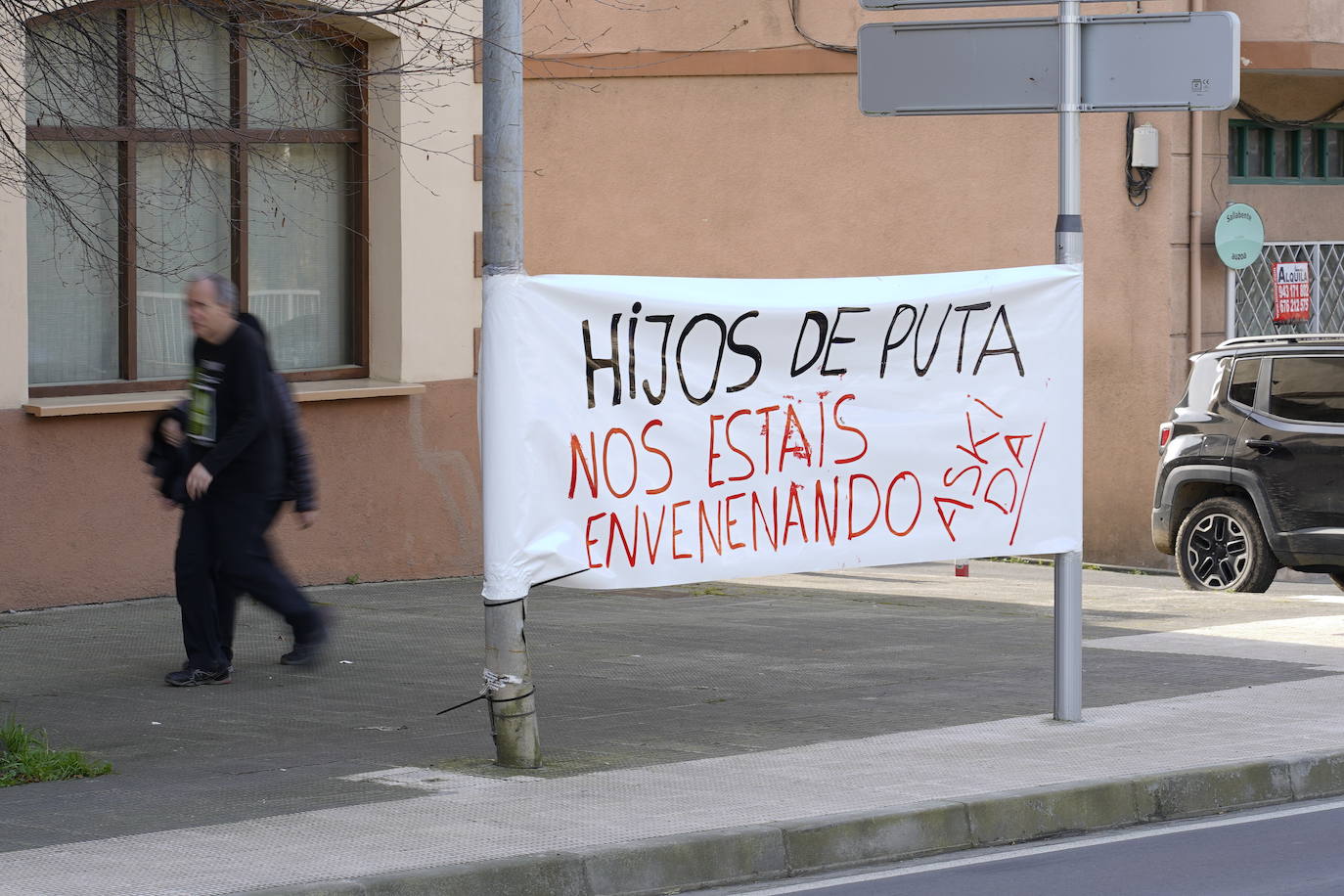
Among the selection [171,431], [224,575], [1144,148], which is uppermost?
[1144,148]

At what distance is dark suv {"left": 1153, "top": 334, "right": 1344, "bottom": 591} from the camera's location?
14570mm

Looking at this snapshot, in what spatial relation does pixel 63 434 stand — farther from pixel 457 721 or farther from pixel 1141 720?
pixel 1141 720

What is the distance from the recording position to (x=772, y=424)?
8.48 metres

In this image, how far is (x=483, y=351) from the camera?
775 cm

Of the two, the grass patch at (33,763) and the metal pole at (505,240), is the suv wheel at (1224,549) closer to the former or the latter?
the metal pole at (505,240)

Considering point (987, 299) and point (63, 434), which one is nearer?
point (987, 299)

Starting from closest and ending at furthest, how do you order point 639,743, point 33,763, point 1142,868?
point 1142,868, point 33,763, point 639,743

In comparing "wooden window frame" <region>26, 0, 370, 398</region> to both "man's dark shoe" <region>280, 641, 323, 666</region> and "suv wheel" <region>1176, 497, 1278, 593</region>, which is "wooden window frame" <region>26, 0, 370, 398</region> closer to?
"man's dark shoe" <region>280, 641, 323, 666</region>

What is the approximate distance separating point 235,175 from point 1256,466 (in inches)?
288

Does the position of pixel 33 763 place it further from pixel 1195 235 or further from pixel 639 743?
pixel 1195 235

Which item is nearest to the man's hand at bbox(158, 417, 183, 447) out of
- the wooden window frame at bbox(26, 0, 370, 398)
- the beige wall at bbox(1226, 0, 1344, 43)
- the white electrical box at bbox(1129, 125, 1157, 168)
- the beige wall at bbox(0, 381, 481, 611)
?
the wooden window frame at bbox(26, 0, 370, 398)

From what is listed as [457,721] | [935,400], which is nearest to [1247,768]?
[935,400]

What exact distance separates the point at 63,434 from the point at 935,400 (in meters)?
5.90

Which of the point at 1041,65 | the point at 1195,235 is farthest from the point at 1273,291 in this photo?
the point at 1041,65
